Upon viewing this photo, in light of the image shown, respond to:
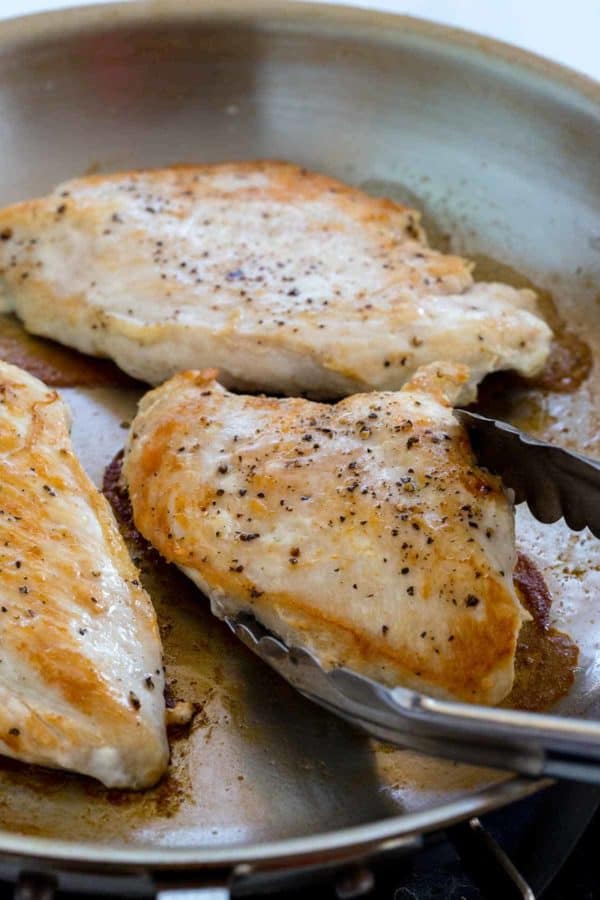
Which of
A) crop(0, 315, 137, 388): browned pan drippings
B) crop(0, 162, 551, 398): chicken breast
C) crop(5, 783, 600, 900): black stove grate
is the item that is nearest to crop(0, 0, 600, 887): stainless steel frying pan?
crop(0, 315, 137, 388): browned pan drippings

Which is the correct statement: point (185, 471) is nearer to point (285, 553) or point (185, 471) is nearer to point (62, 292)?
point (285, 553)

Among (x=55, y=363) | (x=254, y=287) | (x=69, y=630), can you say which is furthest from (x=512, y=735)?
(x=55, y=363)

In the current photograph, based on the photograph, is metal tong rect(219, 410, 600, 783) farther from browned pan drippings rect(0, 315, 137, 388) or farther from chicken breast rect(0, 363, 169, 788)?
browned pan drippings rect(0, 315, 137, 388)

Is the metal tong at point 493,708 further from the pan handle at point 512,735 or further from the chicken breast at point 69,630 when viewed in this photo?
the chicken breast at point 69,630

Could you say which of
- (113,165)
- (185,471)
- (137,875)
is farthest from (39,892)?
(113,165)

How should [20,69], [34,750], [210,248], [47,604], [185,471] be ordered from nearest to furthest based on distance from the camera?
[34,750], [47,604], [185,471], [210,248], [20,69]

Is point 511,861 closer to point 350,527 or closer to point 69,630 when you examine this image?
point 350,527

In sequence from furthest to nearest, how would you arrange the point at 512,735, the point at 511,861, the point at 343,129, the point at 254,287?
the point at 343,129 < the point at 254,287 < the point at 511,861 < the point at 512,735
